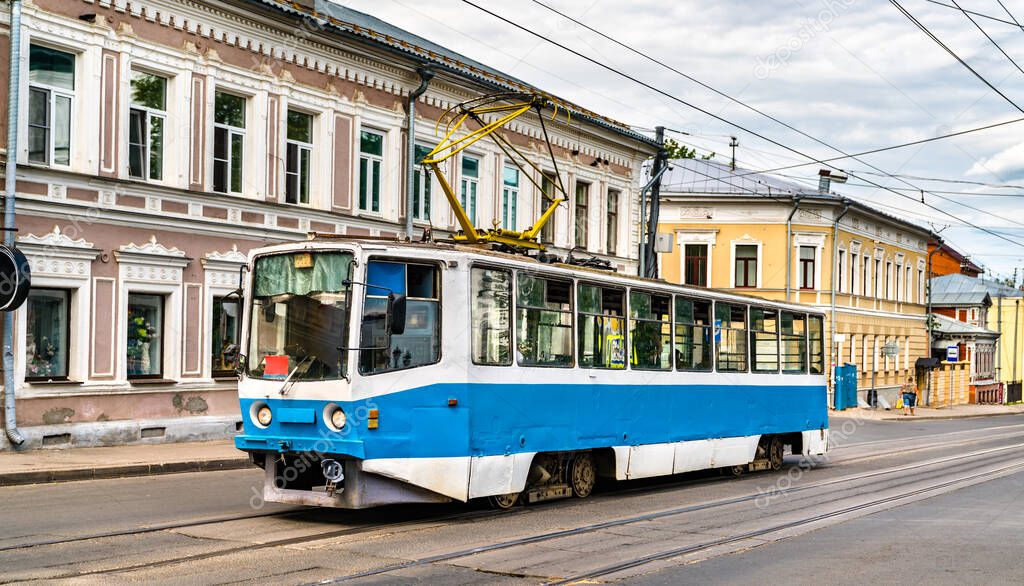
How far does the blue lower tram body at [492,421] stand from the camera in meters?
11.3

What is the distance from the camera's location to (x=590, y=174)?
32531 mm

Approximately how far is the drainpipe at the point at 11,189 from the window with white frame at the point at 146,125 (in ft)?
8.02

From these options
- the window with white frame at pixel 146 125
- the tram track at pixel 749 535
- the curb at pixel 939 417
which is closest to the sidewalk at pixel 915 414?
the curb at pixel 939 417

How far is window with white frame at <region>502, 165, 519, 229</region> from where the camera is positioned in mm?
29641

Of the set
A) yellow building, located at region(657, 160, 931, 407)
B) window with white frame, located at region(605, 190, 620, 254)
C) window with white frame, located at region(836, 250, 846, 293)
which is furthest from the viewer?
window with white frame, located at region(836, 250, 846, 293)

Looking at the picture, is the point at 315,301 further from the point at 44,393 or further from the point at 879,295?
the point at 879,295

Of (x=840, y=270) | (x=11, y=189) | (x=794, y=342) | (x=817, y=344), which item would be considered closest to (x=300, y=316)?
(x=11, y=189)

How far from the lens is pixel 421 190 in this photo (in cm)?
2694

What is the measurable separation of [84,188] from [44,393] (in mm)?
3352

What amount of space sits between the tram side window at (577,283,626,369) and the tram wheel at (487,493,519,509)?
6.22 feet

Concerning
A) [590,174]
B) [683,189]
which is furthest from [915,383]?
[590,174]

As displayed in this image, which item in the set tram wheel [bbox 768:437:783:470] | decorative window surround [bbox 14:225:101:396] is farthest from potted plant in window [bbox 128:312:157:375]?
tram wheel [bbox 768:437:783:470]

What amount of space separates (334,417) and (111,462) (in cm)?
660

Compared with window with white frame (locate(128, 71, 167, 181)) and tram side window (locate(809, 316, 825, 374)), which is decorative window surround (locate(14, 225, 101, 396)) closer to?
window with white frame (locate(128, 71, 167, 181))
